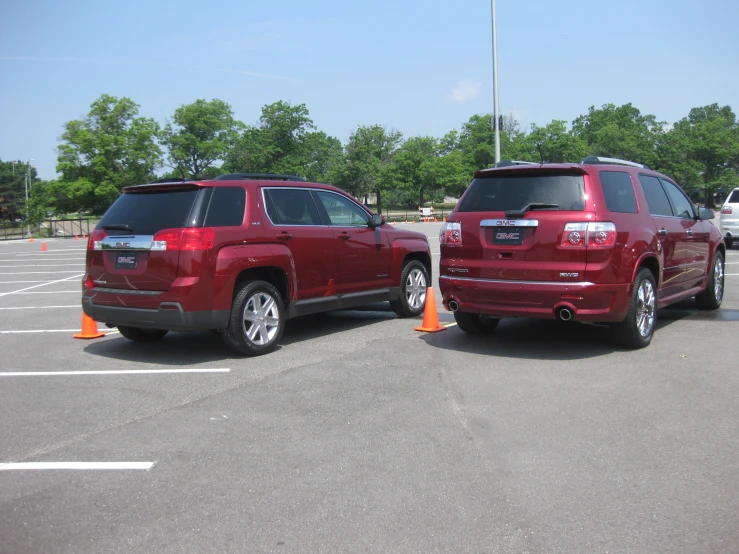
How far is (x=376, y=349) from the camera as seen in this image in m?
7.81

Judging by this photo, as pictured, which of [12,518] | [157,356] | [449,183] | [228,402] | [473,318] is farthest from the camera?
[449,183]

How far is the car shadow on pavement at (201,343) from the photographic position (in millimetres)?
7685

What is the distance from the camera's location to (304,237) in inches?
323

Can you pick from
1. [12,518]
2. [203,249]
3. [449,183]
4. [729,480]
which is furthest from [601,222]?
[449,183]

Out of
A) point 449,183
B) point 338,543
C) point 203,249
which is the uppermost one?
point 449,183

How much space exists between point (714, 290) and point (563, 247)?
417 centimetres

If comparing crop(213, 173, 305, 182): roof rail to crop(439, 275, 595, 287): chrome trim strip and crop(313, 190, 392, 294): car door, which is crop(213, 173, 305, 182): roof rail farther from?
crop(439, 275, 595, 287): chrome trim strip

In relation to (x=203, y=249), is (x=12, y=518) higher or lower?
lower

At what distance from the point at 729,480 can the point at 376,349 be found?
4235 millimetres

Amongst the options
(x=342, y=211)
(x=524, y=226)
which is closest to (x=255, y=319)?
(x=342, y=211)

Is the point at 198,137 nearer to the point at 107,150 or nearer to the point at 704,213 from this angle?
the point at 107,150

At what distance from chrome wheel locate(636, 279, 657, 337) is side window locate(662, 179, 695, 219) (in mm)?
1669

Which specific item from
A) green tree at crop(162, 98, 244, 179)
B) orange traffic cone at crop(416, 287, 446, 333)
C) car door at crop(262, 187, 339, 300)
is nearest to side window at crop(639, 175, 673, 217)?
orange traffic cone at crop(416, 287, 446, 333)

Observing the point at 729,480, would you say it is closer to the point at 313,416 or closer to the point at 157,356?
the point at 313,416
